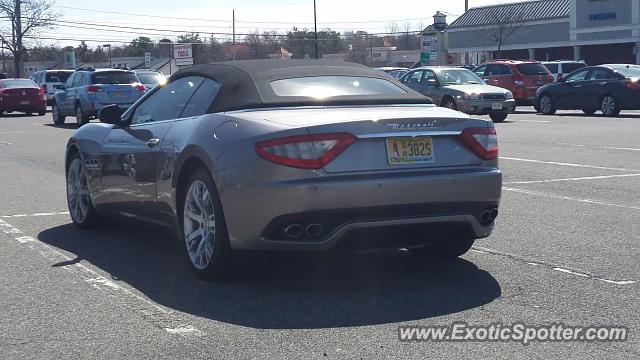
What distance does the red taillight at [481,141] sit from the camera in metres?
6.38

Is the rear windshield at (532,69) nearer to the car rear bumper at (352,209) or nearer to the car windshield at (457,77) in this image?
the car windshield at (457,77)

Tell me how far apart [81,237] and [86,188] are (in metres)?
0.47

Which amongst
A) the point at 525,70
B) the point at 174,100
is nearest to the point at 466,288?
the point at 174,100

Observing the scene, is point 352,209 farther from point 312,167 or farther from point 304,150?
point 304,150

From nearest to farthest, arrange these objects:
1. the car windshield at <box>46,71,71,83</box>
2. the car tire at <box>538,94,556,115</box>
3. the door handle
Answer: the door handle → the car tire at <box>538,94,556,115</box> → the car windshield at <box>46,71,71,83</box>

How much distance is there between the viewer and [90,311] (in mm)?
5906

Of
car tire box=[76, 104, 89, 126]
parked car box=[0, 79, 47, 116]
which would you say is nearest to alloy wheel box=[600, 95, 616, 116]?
car tire box=[76, 104, 89, 126]

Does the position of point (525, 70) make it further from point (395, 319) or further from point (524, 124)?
point (395, 319)

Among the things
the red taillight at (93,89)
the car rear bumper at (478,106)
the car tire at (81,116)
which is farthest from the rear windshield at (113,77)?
the car rear bumper at (478,106)

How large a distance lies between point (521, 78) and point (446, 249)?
27747 mm

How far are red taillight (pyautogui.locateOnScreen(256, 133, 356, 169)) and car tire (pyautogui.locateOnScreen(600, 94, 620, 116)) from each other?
21539 millimetres

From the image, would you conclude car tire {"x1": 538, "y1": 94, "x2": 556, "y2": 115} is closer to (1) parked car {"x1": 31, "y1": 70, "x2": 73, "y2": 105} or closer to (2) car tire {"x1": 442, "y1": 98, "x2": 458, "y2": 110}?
(2) car tire {"x1": 442, "y1": 98, "x2": 458, "y2": 110}

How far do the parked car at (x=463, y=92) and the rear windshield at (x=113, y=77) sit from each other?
7.72 m

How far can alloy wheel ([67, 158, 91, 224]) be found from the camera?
886 centimetres
